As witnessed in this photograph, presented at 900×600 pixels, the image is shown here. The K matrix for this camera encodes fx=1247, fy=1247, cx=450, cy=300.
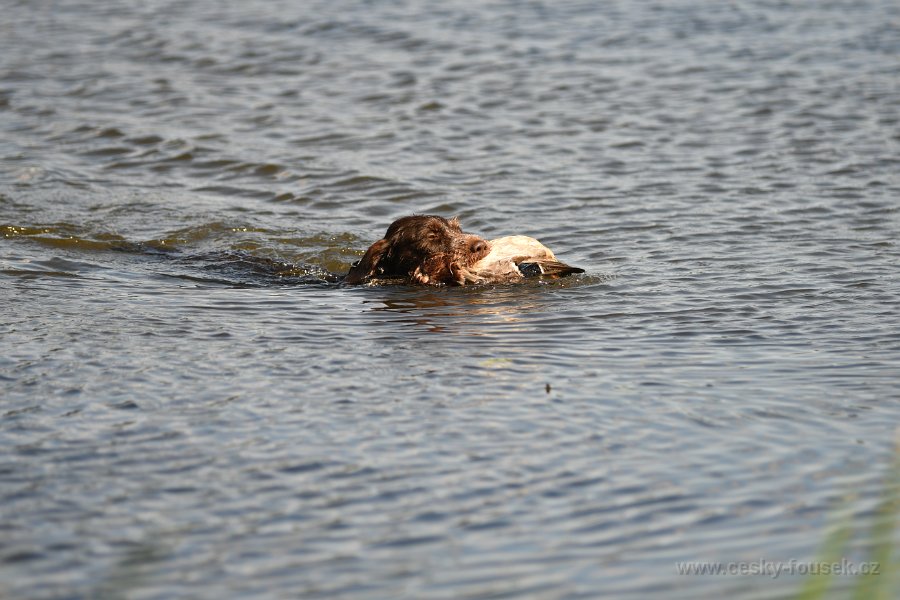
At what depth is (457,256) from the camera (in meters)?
8.76

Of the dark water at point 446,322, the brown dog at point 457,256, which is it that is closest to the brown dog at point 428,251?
the brown dog at point 457,256

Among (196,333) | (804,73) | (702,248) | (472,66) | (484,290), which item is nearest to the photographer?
(196,333)

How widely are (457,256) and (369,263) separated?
25.8 inches

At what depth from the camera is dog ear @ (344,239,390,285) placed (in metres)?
8.90

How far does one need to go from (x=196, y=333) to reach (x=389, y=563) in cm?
Result: 339

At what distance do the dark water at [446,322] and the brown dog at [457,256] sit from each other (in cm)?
14

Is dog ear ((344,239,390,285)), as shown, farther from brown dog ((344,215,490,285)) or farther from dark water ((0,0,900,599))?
dark water ((0,0,900,599))

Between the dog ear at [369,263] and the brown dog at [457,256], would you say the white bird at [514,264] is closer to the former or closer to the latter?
the brown dog at [457,256]

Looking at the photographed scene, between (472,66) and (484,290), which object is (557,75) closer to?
(472,66)

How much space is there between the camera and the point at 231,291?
880 centimetres

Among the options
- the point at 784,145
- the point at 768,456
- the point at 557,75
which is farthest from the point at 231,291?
the point at 557,75

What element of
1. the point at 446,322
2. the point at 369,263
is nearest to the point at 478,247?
the point at 369,263

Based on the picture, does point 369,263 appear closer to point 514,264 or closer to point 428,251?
point 428,251

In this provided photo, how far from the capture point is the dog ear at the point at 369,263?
350 inches
